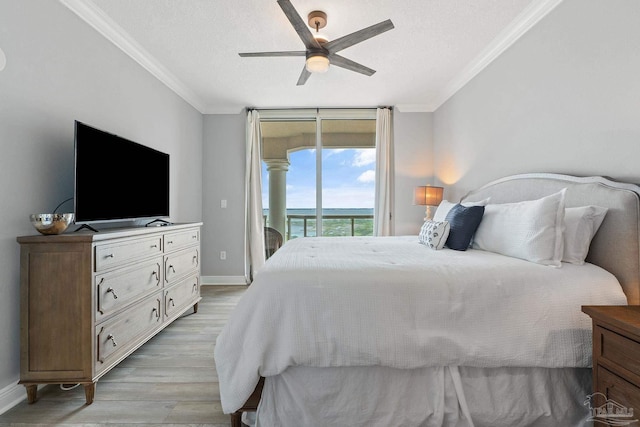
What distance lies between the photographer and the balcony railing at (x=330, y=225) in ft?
15.0

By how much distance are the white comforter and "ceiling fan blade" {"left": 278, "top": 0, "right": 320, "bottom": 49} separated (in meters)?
1.54

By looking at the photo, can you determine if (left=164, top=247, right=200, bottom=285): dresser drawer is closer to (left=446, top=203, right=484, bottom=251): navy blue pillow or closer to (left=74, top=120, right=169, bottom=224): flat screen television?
(left=74, top=120, right=169, bottom=224): flat screen television

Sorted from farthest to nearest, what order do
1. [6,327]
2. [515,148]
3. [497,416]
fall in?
[515,148] → [6,327] → [497,416]

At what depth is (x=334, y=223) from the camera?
460 centimetres

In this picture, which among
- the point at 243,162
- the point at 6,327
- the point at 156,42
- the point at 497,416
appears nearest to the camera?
the point at 497,416

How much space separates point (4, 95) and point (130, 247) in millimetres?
1061

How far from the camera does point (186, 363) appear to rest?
2.13m

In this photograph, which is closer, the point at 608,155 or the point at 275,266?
the point at 275,266

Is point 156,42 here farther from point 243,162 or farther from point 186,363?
point 186,363

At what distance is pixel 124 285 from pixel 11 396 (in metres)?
0.75

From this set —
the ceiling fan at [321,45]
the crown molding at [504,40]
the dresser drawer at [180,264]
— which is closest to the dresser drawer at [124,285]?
the dresser drawer at [180,264]

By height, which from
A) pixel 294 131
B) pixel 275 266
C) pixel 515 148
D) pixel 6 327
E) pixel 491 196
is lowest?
pixel 6 327

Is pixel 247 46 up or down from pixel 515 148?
up

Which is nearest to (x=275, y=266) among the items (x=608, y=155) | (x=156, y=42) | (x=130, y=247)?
(x=130, y=247)
